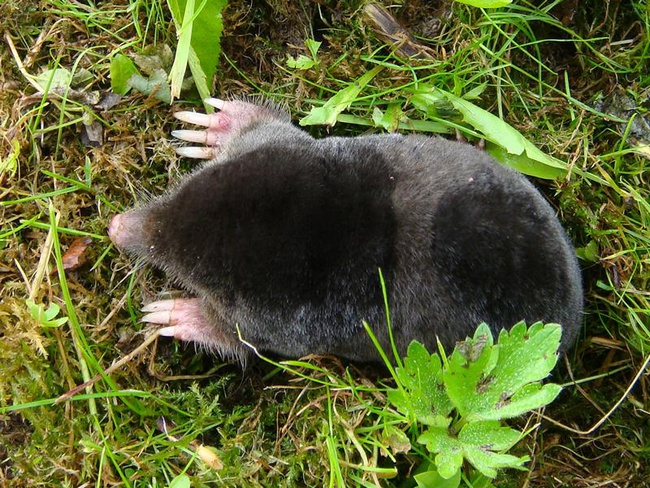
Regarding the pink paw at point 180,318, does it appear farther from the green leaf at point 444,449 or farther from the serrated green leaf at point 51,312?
the green leaf at point 444,449

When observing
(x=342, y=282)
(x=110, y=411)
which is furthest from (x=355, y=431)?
(x=110, y=411)

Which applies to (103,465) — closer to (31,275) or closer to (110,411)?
(110,411)

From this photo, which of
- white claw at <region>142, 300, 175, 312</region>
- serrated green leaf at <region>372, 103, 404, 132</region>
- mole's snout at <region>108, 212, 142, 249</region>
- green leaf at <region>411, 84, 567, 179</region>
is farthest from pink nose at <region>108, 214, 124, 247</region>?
green leaf at <region>411, 84, 567, 179</region>

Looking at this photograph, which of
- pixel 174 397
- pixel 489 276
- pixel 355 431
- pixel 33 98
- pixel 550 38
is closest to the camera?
pixel 489 276

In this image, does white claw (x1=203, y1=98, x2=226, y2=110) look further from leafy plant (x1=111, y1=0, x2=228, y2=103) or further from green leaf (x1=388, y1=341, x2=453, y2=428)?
green leaf (x1=388, y1=341, x2=453, y2=428)

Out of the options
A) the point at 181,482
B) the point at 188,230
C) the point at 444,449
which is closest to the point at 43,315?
the point at 188,230

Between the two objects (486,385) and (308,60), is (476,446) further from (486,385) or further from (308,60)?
(308,60)

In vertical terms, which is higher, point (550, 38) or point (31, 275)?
point (550, 38)
